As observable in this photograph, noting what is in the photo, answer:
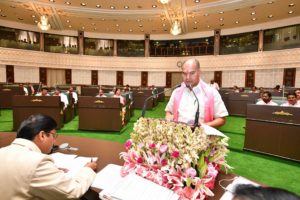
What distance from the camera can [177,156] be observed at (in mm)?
1159

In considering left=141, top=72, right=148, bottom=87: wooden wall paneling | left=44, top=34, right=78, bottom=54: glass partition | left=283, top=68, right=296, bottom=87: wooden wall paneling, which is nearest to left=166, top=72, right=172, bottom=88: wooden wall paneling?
left=141, top=72, right=148, bottom=87: wooden wall paneling

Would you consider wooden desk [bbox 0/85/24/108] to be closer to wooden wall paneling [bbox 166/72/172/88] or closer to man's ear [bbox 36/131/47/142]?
man's ear [bbox 36/131/47/142]

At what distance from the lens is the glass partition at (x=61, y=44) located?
17.3m

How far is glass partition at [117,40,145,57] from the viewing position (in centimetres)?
1928

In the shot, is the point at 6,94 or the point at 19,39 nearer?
the point at 6,94

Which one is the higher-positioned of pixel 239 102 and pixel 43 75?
pixel 43 75

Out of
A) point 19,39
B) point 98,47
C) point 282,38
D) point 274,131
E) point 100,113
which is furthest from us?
point 98,47

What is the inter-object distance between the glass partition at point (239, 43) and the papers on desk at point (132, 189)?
1654 centimetres

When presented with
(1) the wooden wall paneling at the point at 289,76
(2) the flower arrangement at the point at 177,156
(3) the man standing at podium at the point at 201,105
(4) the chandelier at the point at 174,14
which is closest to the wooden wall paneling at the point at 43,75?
(4) the chandelier at the point at 174,14

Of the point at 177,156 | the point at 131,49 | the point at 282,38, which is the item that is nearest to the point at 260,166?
the point at 177,156

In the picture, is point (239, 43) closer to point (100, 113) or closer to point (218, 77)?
point (218, 77)

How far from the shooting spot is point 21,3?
40.9 ft

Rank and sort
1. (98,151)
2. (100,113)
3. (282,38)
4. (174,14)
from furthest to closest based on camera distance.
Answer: (282,38), (174,14), (100,113), (98,151)

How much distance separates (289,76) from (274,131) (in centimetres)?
1201
